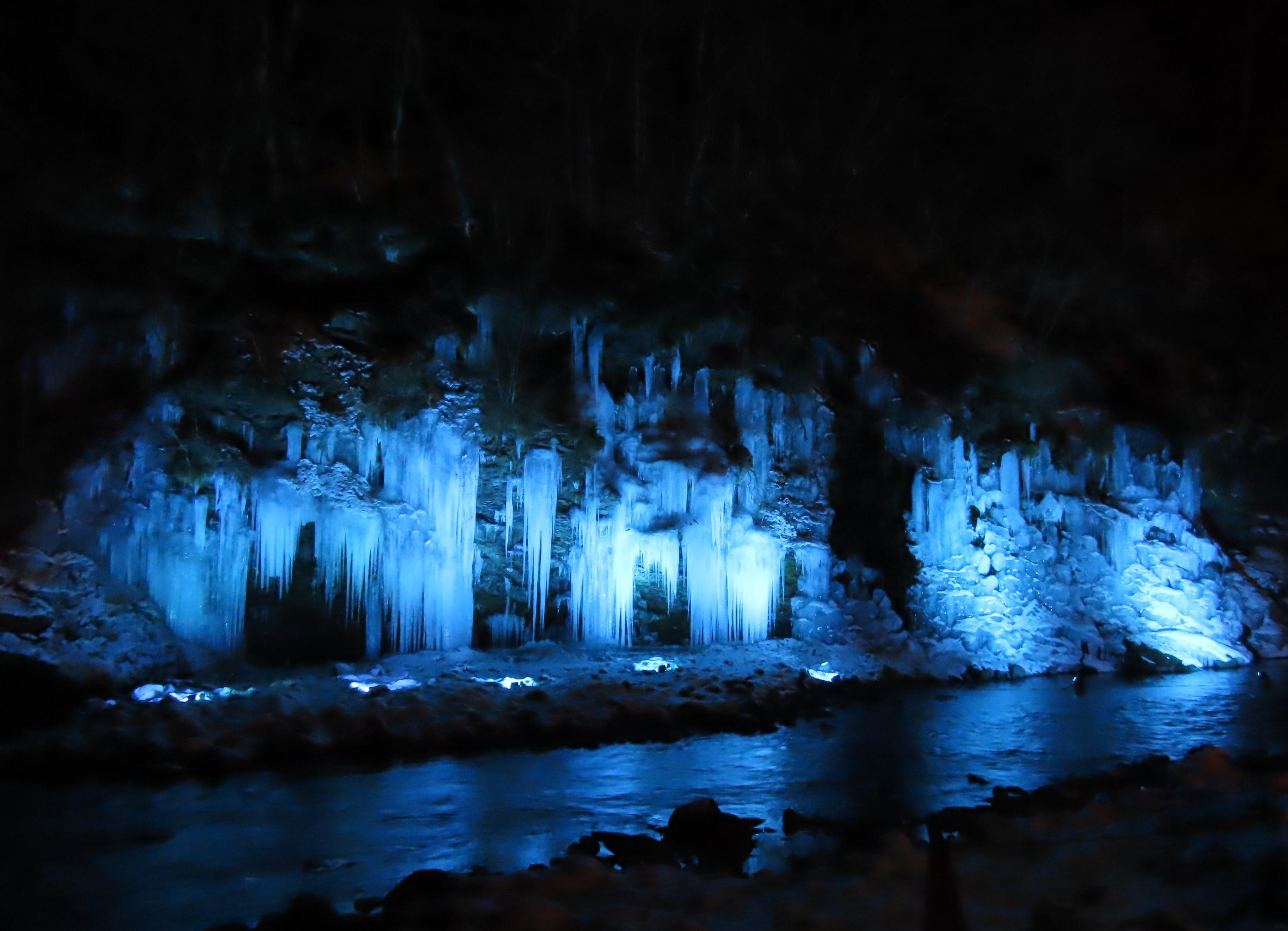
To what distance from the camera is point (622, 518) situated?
17156 mm

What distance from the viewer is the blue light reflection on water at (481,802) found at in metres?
5.87

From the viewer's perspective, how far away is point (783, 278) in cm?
1981

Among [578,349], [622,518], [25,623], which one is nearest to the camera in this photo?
[25,623]

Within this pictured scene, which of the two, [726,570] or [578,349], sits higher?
[578,349]

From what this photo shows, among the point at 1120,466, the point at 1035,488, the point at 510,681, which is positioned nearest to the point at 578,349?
the point at 510,681

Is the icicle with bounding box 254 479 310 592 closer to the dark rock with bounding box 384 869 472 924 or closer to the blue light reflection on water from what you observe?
the blue light reflection on water

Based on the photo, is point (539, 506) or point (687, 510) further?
point (687, 510)

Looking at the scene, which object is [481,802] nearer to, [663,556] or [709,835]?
[709,835]

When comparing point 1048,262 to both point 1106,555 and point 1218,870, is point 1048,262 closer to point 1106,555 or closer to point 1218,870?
point 1106,555

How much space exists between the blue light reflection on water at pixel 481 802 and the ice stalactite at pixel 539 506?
5948 mm

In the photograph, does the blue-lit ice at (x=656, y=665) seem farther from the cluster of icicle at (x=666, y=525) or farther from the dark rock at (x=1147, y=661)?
the dark rock at (x=1147, y=661)

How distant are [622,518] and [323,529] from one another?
5.67 meters

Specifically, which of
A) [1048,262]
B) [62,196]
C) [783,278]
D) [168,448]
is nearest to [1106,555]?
[1048,262]

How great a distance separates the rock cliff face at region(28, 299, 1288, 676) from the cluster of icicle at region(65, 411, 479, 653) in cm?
4
